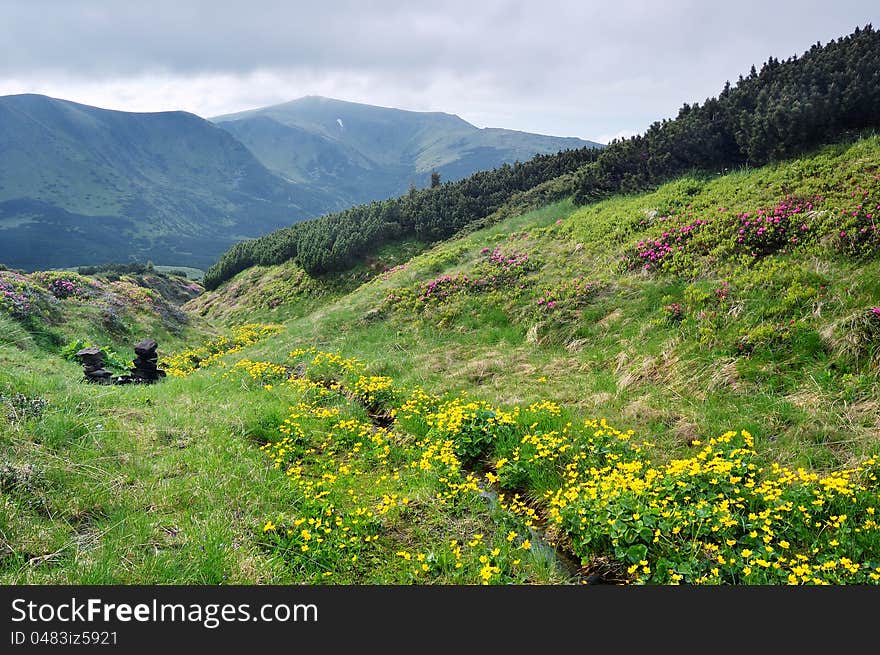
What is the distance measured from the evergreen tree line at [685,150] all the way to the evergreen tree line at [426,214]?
86 mm

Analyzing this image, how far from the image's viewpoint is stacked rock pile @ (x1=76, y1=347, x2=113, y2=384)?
12.5 m

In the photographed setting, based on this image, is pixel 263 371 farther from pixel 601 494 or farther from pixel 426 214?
pixel 426 214

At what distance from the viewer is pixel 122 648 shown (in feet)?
12.2

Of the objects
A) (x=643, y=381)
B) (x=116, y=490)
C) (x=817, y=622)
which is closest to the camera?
(x=817, y=622)

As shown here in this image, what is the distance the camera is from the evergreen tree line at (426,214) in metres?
35.5

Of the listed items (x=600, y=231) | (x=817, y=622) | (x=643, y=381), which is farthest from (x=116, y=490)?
(x=600, y=231)

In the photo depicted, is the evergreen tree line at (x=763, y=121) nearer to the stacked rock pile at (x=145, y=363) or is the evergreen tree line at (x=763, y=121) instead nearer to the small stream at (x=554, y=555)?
the small stream at (x=554, y=555)

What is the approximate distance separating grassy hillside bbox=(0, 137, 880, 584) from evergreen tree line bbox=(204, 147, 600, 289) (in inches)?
777

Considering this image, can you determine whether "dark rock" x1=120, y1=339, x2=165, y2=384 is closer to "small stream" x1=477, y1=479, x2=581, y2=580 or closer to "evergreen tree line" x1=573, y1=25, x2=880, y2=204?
"small stream" x1=477, y1=479, x2=581, y2=580

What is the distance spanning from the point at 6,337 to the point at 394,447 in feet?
45.6

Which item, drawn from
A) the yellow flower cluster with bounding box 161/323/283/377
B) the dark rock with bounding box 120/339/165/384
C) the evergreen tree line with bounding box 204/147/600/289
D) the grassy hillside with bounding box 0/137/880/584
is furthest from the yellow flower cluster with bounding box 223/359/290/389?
the evergreen tree line with bounding box 204/147/600/289

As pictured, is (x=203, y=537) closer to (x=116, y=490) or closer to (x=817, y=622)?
(x=116, y=490)

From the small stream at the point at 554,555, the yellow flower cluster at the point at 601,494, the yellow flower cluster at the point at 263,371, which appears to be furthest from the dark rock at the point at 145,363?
the small stream at the point at 554,555

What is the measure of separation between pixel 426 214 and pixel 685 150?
18942mm
